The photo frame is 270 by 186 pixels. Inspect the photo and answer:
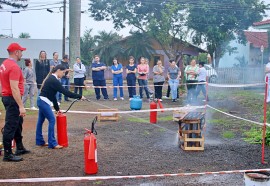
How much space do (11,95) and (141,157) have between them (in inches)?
103

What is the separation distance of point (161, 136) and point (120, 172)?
2.94m

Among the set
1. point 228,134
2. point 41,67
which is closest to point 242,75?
point 41,67

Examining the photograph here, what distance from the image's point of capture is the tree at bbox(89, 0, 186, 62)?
27109 millimetres

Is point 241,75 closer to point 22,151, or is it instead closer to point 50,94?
point 50,94

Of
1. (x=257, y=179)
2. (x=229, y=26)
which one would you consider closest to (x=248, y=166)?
(x=257, y=179)

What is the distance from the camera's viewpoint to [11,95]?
616cm

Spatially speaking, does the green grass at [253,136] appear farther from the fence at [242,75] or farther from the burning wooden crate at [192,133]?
the fence at [242,75]

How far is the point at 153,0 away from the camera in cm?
3186

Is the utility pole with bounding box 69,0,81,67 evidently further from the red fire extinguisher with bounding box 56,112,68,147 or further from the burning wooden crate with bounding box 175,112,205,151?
the burning wooden crate with bounding box 175,112,205,151

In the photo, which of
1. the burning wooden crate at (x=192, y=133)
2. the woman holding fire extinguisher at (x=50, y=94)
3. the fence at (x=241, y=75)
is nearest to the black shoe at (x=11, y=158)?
the woman holding fire extinguisher at (x=50, y=94)

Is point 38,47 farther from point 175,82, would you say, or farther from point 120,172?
point 120,172

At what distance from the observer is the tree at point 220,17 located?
95.8 feet

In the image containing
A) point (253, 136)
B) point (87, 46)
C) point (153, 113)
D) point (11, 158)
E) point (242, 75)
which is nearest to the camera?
point (11, 158)

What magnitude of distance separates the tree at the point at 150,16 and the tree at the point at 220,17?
150 cm
